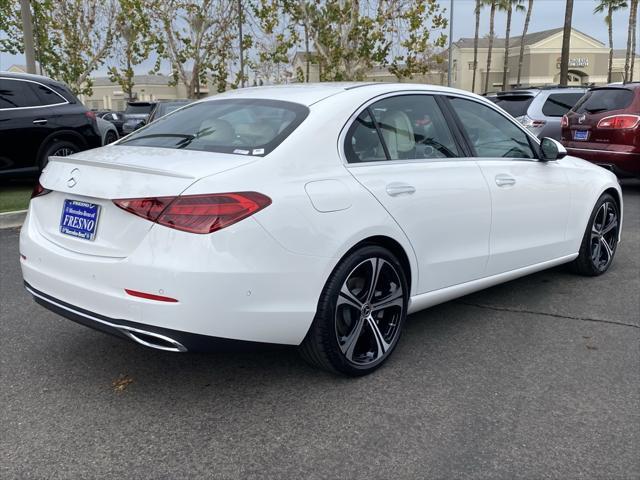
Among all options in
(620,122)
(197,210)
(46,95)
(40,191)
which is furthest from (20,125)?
(620,122)

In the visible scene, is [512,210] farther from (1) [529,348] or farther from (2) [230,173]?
(2) [230,173]

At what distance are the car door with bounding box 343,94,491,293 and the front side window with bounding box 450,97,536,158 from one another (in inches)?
7.8

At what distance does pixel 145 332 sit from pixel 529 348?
2323 millimetres

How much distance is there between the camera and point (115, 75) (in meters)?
36.3

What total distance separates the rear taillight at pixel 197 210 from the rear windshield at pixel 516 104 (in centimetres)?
1038

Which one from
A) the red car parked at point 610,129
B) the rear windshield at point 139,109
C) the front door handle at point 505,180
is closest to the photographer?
the front door handle at point 505,180

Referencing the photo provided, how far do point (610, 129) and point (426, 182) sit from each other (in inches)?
285

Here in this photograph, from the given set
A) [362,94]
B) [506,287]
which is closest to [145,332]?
[362,94]

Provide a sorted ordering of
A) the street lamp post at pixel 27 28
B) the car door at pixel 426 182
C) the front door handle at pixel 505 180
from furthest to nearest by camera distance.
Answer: the street lamp post at pixel 27 28
the front door handle at pixel 505 180
the car door at pixel 426 182

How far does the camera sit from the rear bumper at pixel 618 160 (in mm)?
9633

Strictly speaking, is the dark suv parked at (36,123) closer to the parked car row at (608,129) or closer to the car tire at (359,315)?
the car tire at (359,315)

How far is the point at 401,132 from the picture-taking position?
12.7ft

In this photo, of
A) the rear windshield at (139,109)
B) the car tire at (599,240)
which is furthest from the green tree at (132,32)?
the car tire at (599,240)

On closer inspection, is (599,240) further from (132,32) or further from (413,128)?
(132,32)
